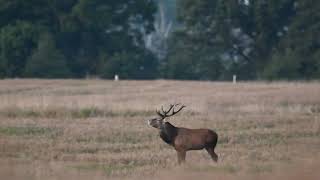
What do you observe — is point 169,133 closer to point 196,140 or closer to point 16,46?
point 196,140

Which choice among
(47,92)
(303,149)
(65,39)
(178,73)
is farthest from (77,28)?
(303,149)

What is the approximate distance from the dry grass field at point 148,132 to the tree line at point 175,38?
46.8ft

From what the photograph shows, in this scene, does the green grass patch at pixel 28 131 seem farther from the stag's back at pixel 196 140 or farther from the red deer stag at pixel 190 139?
the stag's back at pixel 196 140

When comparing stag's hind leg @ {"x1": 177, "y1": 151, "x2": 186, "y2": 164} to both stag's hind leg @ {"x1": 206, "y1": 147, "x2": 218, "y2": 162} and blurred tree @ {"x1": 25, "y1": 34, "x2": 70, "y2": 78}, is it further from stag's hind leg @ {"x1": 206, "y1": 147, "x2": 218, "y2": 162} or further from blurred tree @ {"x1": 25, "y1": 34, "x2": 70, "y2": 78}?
blurred tree @ {"x1": 25, "y1": 34, "x2": 70, "y2": 78}

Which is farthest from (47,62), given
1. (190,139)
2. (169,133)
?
(190,139)

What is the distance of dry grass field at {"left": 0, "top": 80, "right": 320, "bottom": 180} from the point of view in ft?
61.4

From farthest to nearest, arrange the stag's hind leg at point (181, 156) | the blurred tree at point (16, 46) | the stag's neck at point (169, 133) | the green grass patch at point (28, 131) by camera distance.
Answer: the blurred tree at point (16, 46), the green grass patch at point (28, 131), the stag's neck at point (169, 133), the stag's hind leg at point (181, 156)

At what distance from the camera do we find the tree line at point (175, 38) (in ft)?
213

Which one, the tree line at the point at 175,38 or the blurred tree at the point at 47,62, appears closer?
the blurred tree at the point at 47,62

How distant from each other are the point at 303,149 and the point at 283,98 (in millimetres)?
18894

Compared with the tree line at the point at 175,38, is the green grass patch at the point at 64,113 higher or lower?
lower

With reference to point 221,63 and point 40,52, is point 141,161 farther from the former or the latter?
point 221,63

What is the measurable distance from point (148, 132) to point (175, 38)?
4323 centimetres

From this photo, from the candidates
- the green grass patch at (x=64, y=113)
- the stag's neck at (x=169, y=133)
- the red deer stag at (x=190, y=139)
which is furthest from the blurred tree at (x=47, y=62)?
the red deer stag at (x=190, y=139)
